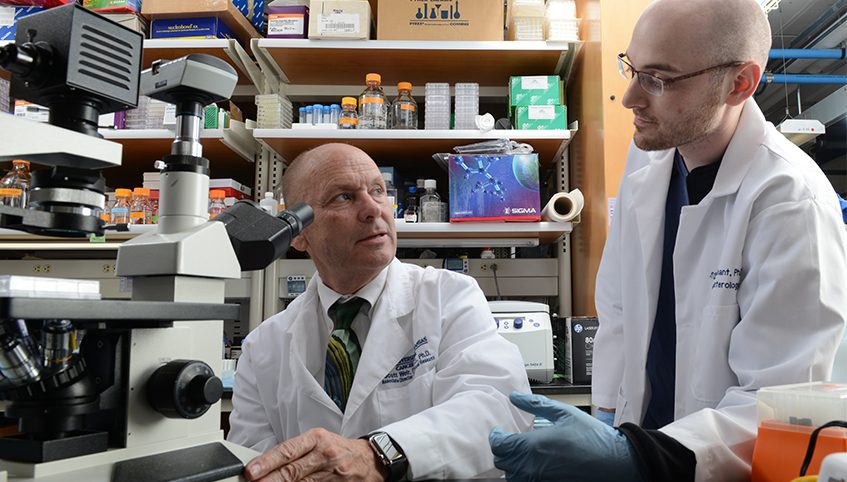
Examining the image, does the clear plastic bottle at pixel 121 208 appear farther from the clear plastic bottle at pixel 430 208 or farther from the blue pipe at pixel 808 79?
the blue pipe at pixel 808 79

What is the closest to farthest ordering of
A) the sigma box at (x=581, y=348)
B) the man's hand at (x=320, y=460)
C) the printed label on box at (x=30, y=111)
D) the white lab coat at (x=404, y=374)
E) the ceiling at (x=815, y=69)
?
1. the man's hand at (x=320, y=460)
2. the white lab coat at (x=404, y=374)
3. the sigma box at (x=581, y=348)
4. the printed label on box at (x=30, y=111)
5. the ceiling at (x=815, y=69)

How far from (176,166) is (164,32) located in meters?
2.02

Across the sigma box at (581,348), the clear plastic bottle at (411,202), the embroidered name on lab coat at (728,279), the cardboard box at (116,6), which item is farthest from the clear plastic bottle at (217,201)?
the embroidered name on lab coat at (728,279)

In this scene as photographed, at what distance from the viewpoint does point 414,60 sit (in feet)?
7.48

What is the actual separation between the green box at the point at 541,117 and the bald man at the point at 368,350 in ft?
3.48

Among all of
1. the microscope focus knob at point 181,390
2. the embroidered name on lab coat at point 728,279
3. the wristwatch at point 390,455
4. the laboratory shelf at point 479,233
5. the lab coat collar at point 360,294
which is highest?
the laboratory shelf at point 479,233

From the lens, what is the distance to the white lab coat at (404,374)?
35.2 inches

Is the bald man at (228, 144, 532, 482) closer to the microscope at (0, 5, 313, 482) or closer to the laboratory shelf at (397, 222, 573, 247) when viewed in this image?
the microscope at (0, 5, 313, 482)

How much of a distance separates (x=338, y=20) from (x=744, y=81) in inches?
62.9

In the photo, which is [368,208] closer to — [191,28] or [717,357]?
[717,357]

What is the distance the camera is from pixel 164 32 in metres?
2.26

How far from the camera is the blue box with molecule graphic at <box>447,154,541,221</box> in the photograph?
2096 millimetres

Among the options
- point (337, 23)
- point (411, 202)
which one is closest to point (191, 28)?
point (337, 23)

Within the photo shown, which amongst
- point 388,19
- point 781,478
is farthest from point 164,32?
point 781,478
